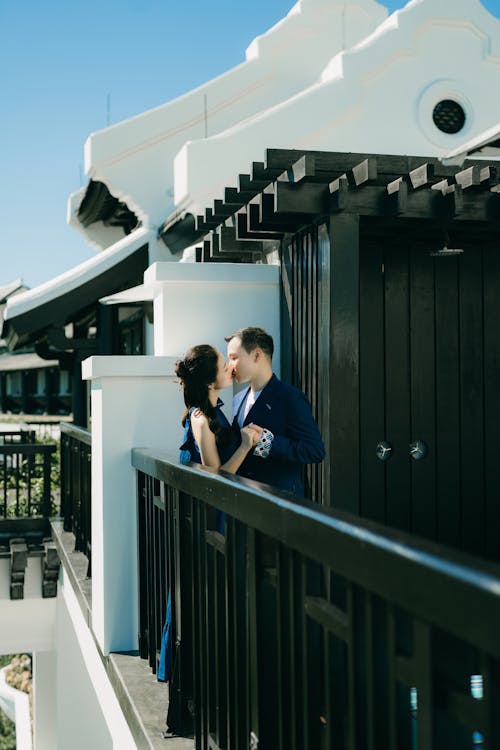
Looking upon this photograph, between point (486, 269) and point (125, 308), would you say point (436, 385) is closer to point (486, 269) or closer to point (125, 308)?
point (486, 269)

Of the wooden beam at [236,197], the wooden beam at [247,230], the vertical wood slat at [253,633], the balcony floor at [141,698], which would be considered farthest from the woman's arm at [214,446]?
the wooden beam at [236,197]

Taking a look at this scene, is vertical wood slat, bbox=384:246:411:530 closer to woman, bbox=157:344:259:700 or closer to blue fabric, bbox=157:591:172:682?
woman, bbox=157:344:259:700

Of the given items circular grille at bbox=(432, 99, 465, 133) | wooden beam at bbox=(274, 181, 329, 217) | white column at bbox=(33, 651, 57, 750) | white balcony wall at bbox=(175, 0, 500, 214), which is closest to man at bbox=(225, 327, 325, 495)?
wooden beam at bbox=(274, 181, 329, 217)

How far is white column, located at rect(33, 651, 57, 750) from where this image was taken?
9742mm

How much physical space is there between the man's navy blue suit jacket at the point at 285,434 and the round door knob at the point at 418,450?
173cm

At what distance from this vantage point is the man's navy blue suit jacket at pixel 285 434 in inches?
150

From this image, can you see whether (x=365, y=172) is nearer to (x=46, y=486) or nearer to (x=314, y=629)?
(x=314, y=629)

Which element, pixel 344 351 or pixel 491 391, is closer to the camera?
pixel 344 351

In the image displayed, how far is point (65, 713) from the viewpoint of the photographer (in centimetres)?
692

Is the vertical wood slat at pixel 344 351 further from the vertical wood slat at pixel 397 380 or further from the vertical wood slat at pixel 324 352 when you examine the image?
the vertical wood slat at pixel 397 380

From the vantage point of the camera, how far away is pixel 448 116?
1077 centimetres

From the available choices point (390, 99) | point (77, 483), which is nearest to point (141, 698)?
point (77, 483)

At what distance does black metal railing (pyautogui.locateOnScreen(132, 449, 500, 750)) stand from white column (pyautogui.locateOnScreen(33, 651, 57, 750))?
6.82m

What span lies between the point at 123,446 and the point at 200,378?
3.44 ft
